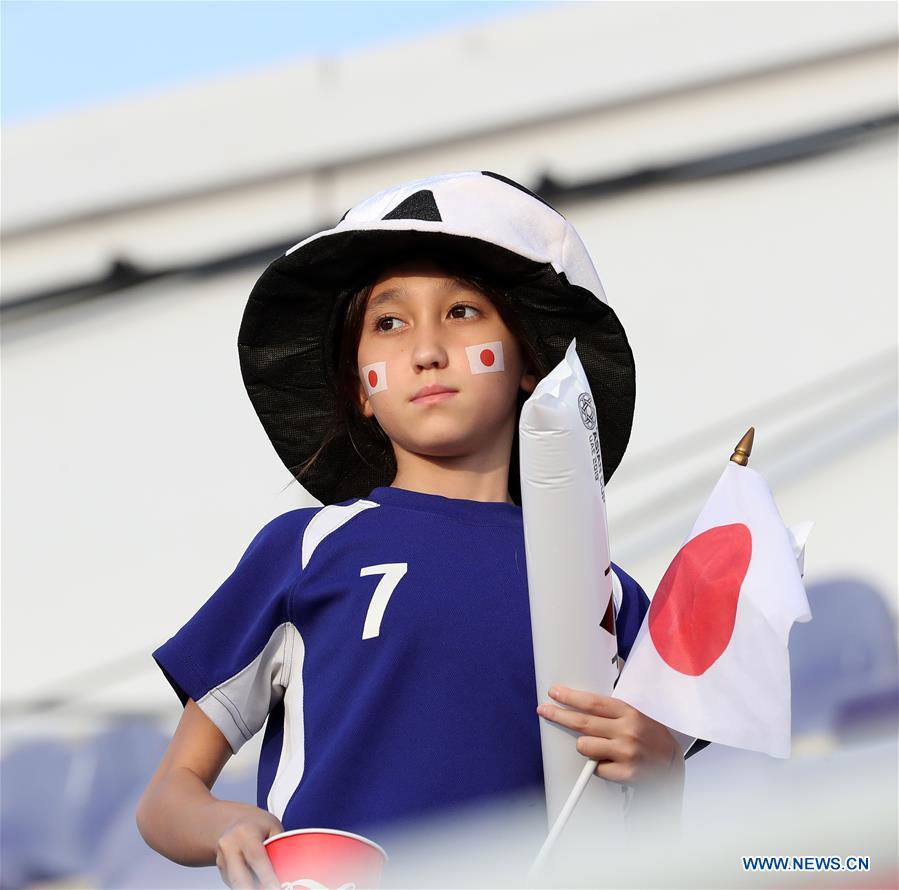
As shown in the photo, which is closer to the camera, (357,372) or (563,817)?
(563,817)

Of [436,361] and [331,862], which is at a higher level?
[436,361]

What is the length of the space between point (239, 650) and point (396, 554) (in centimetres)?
17

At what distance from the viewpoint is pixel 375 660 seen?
1273 millimetres

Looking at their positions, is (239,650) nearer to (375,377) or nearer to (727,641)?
(375,377)

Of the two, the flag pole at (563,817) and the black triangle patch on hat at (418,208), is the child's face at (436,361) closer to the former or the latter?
the black triangle patch on hat at (418,208)

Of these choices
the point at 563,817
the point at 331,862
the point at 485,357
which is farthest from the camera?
the point at 485,357

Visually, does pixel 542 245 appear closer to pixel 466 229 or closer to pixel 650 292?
pixel 466 229

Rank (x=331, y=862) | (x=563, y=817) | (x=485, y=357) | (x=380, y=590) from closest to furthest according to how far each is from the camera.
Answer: (x=331, y=862), (x=563, y=817), (x=380, y=590), (x=485, y=357)

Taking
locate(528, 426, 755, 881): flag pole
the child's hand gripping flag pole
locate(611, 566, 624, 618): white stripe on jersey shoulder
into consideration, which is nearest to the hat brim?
locate(611, 566, 624, 618): white stripe on jersey shoulder

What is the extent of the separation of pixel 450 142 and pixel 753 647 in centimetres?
177

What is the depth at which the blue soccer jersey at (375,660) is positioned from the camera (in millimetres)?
1235

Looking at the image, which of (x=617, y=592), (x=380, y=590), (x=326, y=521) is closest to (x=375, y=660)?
(x=380, y=590)

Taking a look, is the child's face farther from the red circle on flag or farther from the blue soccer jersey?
the red circle on flag

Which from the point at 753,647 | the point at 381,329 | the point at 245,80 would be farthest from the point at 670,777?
the point at 245,80
